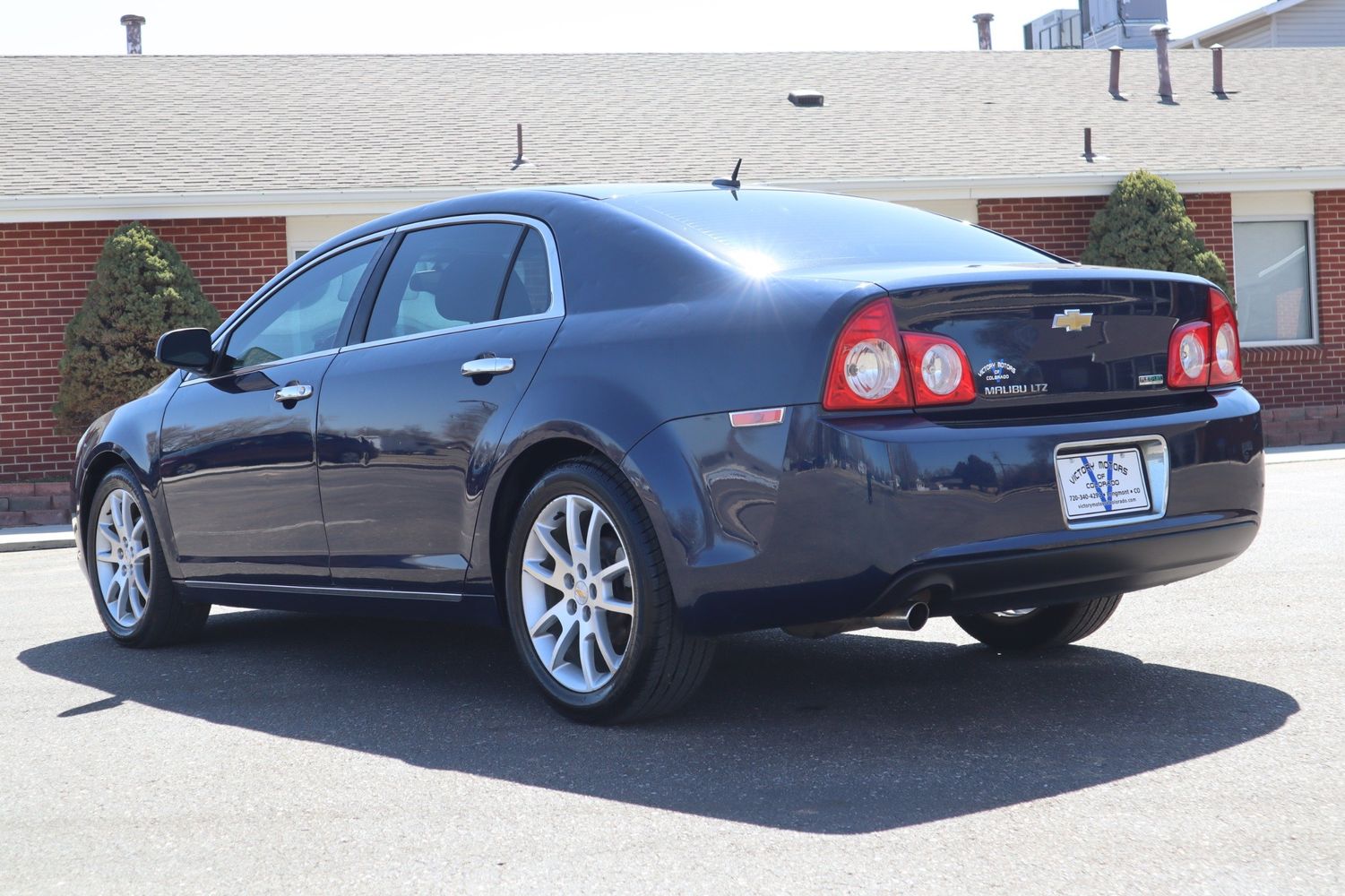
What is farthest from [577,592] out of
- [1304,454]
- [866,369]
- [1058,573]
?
[1304,454]

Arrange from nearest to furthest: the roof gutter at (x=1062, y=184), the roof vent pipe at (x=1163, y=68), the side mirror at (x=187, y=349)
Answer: the side mirror at (x=187, y=349) < the roof gutter at (x=1062, y=184) < the roof vent pipe at (x=1163, y=68)

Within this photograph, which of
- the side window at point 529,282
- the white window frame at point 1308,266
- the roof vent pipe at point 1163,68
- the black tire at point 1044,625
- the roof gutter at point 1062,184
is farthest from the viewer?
the roof vent pipe at point 1163,68

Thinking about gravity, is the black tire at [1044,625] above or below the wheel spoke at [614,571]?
below

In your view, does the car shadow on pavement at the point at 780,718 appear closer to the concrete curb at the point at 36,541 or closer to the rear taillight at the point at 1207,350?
the rear taillight at the point at 1207,350

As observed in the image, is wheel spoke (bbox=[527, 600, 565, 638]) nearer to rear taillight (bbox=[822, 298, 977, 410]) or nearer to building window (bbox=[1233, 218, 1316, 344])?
rear taillight (bbox=[822, 298, 977, 410])

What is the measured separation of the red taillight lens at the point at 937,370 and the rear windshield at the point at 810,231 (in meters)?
0.55

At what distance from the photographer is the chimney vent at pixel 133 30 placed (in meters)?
24.2

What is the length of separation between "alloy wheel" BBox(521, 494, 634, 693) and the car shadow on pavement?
193 millimetres

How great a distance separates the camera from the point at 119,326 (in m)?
14.3

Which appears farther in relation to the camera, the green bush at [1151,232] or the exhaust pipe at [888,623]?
the green bush at [1151,232]

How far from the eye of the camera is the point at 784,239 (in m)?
4.61

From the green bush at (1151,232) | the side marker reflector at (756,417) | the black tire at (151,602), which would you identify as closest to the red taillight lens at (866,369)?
the side marker reflector at (756,417)

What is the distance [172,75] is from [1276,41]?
2033 cm

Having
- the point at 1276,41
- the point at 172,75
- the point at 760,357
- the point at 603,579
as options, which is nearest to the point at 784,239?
the point at 760,357
